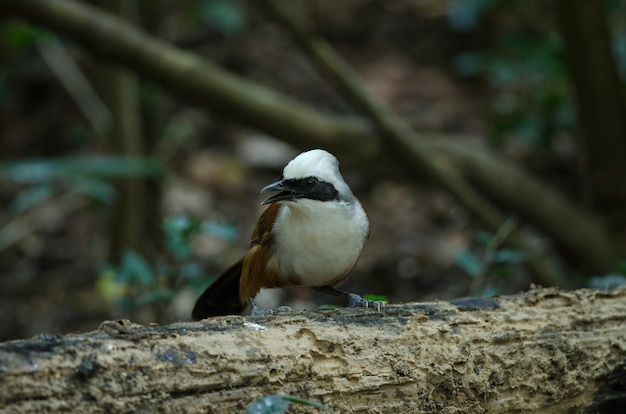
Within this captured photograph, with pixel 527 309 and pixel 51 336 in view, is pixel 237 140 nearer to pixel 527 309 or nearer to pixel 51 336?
pixel 527 309

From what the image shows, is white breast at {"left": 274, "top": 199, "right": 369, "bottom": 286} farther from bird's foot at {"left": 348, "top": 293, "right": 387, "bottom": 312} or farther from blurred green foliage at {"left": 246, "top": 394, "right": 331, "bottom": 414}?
blurred green foliage at {"left": 246, "top": 394, "right": 331, "bottom": 414}

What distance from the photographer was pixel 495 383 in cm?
310

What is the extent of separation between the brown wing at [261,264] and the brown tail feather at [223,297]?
0.23 m

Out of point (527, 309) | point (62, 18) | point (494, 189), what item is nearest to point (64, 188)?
point (62, 18)

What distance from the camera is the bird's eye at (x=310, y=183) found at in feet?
12.5

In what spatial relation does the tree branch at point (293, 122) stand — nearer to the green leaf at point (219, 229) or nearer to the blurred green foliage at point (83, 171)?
the blurred green foliage at point (83, 171)

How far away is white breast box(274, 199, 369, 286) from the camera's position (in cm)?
386

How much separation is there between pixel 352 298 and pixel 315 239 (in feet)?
1.36

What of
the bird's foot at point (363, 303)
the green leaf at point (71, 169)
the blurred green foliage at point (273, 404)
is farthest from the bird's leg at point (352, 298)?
the green leaf at point (71, 169)

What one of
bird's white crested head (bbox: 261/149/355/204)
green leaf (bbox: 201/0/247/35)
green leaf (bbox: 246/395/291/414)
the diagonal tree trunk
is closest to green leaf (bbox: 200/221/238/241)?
bird's white crested head (bbox: 261/149/355/204)

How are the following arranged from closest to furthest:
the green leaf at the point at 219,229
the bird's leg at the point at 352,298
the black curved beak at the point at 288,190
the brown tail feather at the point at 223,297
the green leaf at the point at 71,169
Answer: the bird's leg at the point at 352,298 → the black curved beak at the point at 288,190 → the brown tail feather at the point at 223,297 → the green leaf at the point at 219,229 → the green leaf at the point at 71,169

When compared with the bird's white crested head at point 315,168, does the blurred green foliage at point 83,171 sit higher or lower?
higher

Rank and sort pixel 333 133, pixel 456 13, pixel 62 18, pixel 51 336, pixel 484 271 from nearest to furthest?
pixel 51 336 < pixel 484 271 < pixel 62 18 < pixel 333 133 < pixel 456 13

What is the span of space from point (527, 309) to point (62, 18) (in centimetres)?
381
